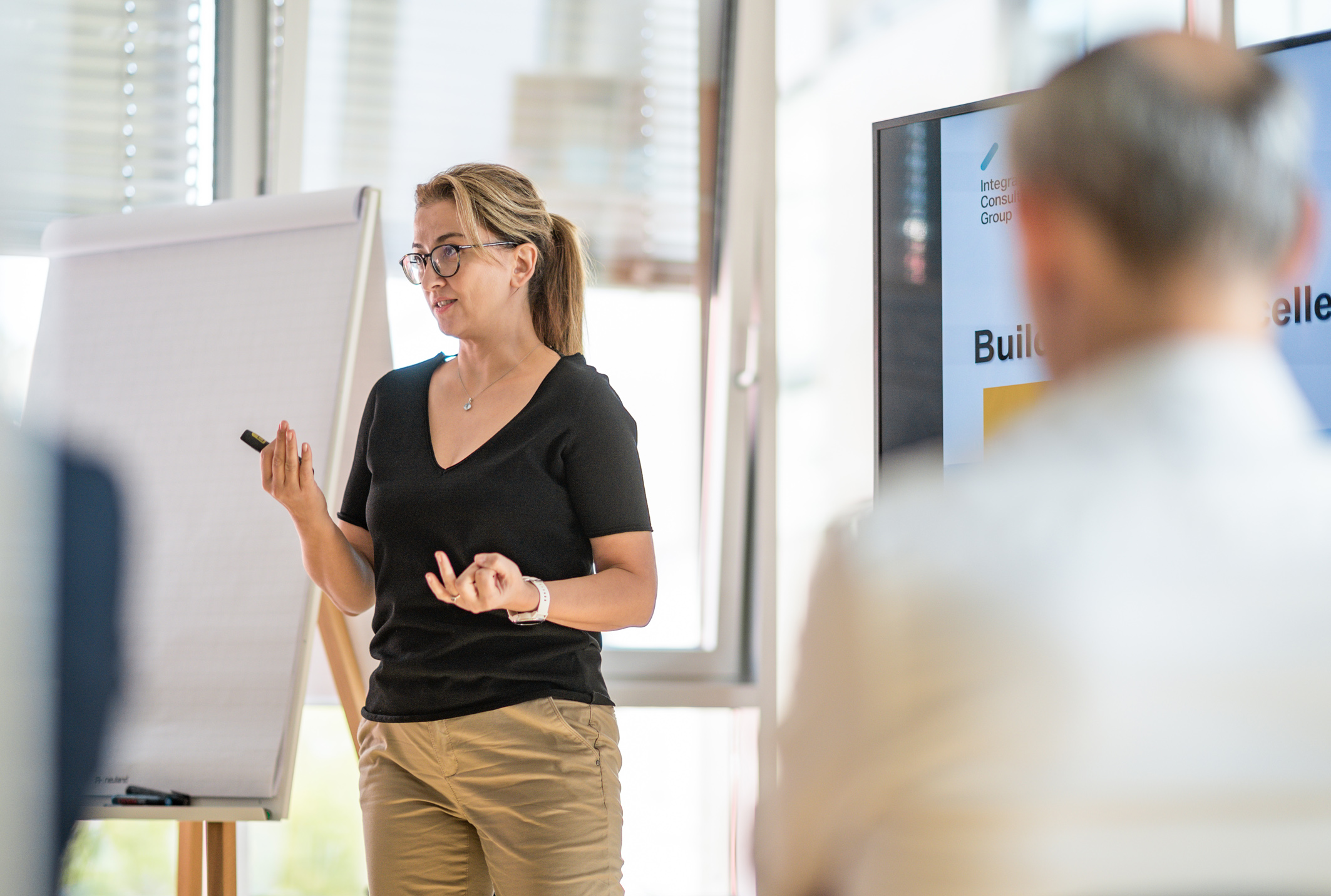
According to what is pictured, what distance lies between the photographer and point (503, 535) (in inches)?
55.1

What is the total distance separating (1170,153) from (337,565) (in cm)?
127

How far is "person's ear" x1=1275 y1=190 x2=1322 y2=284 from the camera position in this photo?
0.60 metres

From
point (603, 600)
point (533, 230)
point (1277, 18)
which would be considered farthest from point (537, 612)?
point (1277, 18)

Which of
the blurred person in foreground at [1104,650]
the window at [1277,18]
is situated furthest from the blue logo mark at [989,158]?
the blurred person in foreground at [1104,650]

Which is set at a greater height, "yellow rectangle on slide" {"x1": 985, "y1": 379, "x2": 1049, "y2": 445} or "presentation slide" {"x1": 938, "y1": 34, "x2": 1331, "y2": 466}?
"presentation slide" {"x1": 938, "y1": 34, "x2": 1331, "y2": 466}

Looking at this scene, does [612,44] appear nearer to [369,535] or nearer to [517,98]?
[517,98]

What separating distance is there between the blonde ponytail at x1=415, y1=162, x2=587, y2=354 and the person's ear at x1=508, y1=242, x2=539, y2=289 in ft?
0.04

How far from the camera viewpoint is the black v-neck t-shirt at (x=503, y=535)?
1.38m

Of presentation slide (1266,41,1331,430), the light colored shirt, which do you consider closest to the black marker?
the light colored shirt

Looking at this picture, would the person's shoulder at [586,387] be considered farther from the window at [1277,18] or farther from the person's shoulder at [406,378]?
the window at [1277,18]

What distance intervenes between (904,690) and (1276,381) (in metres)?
0.26

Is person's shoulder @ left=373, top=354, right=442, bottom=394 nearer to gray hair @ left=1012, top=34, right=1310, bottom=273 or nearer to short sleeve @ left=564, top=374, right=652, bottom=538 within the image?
short sleeve @ left=564, top=374, right=652, bottom=538

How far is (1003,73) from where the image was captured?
2.46 m

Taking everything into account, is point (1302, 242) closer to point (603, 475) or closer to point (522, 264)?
point (603, 475)
